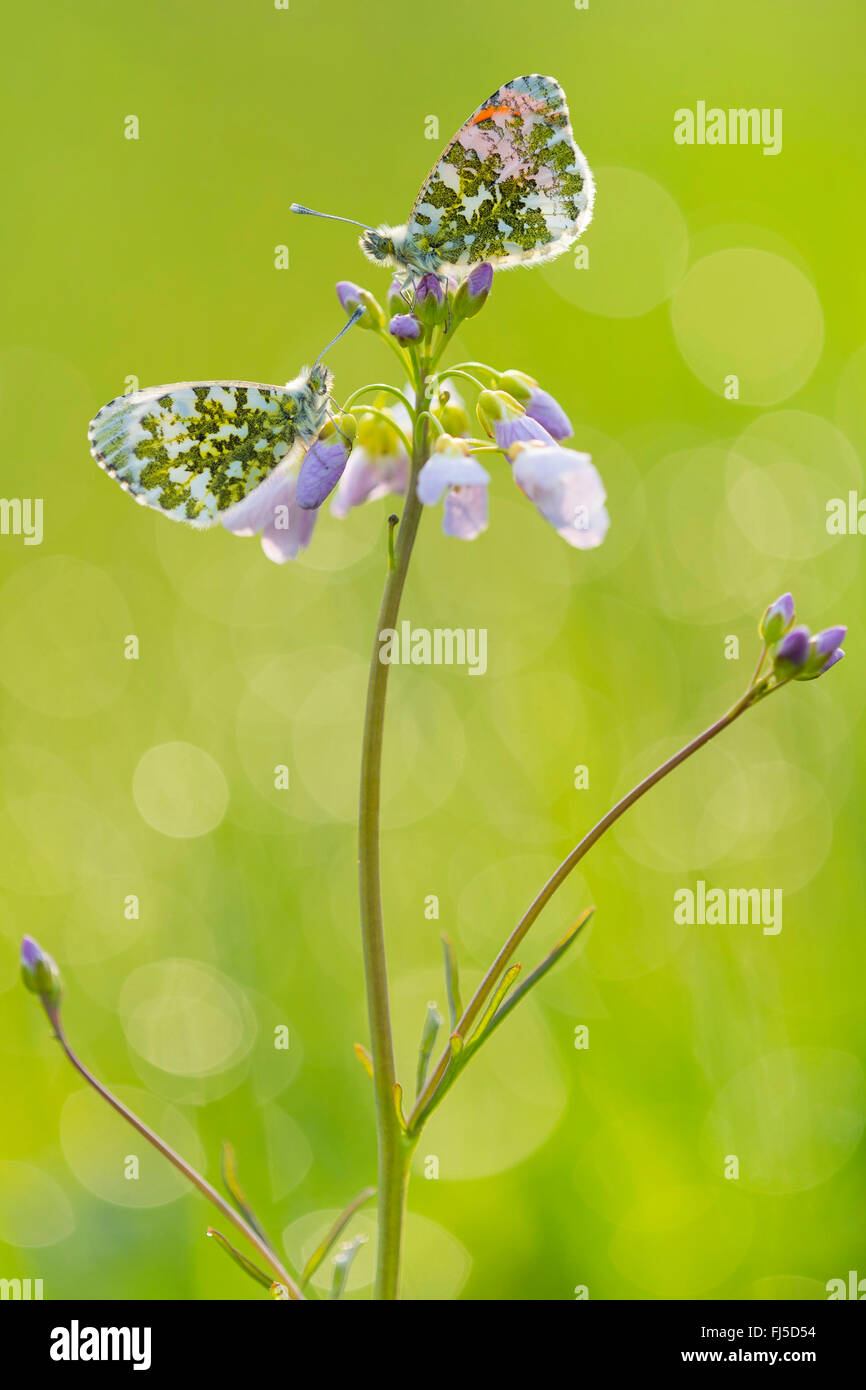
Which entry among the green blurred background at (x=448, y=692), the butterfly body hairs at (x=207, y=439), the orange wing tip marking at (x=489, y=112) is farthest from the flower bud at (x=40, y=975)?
the orange wing tip marking at (x=489, y=112)

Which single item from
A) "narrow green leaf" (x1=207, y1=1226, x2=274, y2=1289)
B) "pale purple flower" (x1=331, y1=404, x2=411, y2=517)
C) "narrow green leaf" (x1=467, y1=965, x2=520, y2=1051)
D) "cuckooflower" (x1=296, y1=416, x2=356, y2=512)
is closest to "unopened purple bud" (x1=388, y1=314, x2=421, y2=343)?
"cuckooflower" (x1=296, y1=416, x2=356, y2=512)

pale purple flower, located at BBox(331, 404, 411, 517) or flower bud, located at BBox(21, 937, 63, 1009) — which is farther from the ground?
pale purple flower, located at BBox(331, 404, 411, 517)

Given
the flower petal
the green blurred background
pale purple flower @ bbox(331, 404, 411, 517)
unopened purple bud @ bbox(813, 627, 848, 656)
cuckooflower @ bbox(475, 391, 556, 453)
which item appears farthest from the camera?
the green blurred background

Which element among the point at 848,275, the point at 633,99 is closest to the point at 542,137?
the point at 848,275

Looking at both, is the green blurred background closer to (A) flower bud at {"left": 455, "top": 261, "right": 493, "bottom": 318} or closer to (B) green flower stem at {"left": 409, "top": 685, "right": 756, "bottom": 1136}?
(B) green flower stem at {"left": 409, "top": 685, "right": 756, "bottom": 1136}

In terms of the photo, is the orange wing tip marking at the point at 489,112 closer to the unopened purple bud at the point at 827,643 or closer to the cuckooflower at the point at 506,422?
the cuckooflower at the point at 506,422
